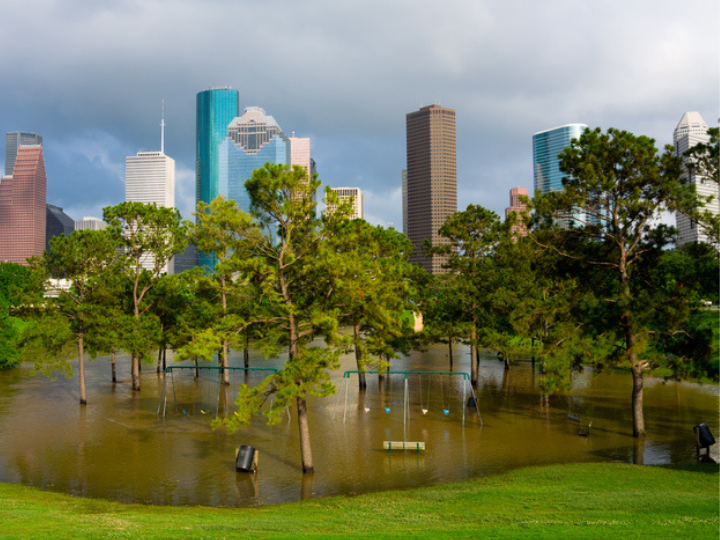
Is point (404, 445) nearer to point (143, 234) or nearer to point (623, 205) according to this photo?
point (623, 205)

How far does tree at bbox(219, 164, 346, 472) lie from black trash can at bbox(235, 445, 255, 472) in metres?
1.68

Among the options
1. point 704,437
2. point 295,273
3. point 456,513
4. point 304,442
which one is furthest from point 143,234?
point 704,437

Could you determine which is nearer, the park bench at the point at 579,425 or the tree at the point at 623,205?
the tree at the point at 623,205

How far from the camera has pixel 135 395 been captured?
38812 millimetres

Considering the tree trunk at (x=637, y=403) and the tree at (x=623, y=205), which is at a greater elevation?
the tree at (x=623, y=205)

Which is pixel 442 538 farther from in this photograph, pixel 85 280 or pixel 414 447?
pixel 85 280

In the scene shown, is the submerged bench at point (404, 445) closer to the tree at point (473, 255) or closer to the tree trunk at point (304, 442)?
the tree trunk at point (304, 442)

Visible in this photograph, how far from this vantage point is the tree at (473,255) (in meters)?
38.4

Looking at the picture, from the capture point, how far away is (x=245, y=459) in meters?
20.8

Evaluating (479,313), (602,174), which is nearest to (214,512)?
(602,174)

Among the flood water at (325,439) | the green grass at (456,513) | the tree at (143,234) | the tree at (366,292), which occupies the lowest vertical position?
the flood water at (325,439)

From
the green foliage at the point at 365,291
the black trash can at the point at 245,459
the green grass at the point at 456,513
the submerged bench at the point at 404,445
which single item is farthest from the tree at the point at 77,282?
the submerged bench at the point at 404,445

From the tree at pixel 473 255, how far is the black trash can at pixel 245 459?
20.6m

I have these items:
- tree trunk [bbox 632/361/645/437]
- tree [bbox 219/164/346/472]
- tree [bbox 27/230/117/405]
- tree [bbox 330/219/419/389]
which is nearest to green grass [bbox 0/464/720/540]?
tree [bbox 219/164/346/472]
